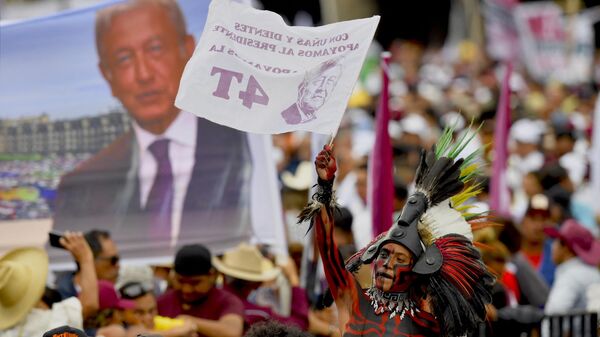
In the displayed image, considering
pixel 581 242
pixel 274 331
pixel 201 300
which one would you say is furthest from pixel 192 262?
pixel 581 242

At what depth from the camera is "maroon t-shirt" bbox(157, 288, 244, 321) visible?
24.5 feet

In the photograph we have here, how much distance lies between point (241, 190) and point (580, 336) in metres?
2.45

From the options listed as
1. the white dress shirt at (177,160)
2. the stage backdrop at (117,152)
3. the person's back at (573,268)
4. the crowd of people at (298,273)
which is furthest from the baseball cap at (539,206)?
the white dress shirt at (177,160)

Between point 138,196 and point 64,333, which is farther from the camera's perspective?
point 138,196

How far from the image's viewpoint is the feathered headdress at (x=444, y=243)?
559 cm

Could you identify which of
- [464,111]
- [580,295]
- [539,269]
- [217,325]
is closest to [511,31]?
[464,111]

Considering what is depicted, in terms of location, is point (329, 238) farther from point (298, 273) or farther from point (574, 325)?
point (298, 273)

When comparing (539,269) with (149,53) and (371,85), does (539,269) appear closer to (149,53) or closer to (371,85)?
(149,53)

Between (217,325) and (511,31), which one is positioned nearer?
(217,325)

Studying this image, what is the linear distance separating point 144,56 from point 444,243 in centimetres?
311

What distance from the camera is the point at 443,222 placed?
5.88m

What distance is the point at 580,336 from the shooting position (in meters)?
7.93

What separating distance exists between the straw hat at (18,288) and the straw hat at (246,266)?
160 centimetres

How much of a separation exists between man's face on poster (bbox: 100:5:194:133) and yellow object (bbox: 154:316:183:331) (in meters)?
1.70
